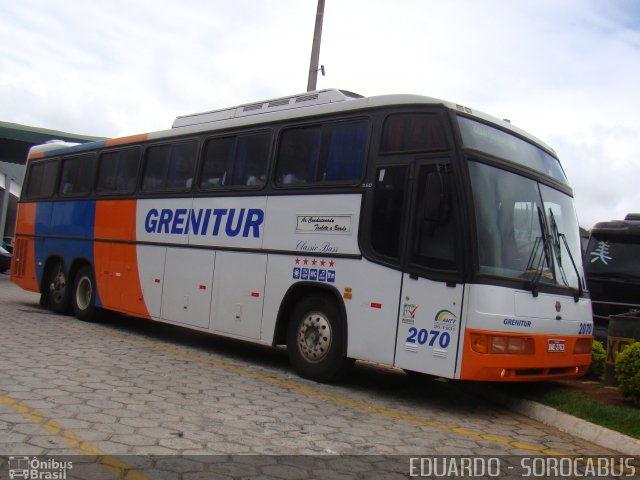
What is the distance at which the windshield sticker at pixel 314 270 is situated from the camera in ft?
27.4

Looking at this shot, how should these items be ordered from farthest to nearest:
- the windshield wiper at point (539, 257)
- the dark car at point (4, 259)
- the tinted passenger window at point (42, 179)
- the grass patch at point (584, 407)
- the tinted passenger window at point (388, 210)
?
the dark car at point (4, 259), the tinted passenger window at point (42, 179), the tinted passenger window at point (388, 210), the windshield wiper at point (539, 257), the grass patch at point (584, 407)

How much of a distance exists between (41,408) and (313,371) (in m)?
3.48

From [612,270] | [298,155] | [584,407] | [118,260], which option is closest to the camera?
[584,407]

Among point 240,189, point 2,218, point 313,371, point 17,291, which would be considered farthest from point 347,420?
point 2,218

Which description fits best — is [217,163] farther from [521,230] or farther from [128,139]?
[521,230]

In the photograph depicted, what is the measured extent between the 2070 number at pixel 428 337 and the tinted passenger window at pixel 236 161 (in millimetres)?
3328

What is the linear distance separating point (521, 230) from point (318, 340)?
→ 9.11ft

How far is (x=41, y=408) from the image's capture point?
19.3ft

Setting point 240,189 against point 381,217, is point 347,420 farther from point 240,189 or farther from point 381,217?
point 240,189

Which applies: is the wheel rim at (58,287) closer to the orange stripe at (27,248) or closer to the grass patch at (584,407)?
the orange stripe at (27,248)

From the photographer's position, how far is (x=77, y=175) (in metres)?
13.9

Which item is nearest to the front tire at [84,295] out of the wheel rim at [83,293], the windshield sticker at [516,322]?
the wheel rim at [83,293]

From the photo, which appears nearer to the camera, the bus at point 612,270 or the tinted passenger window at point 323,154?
the tinted passenger window at point 323,154

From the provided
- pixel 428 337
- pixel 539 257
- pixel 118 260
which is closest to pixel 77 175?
pixel 118 260
